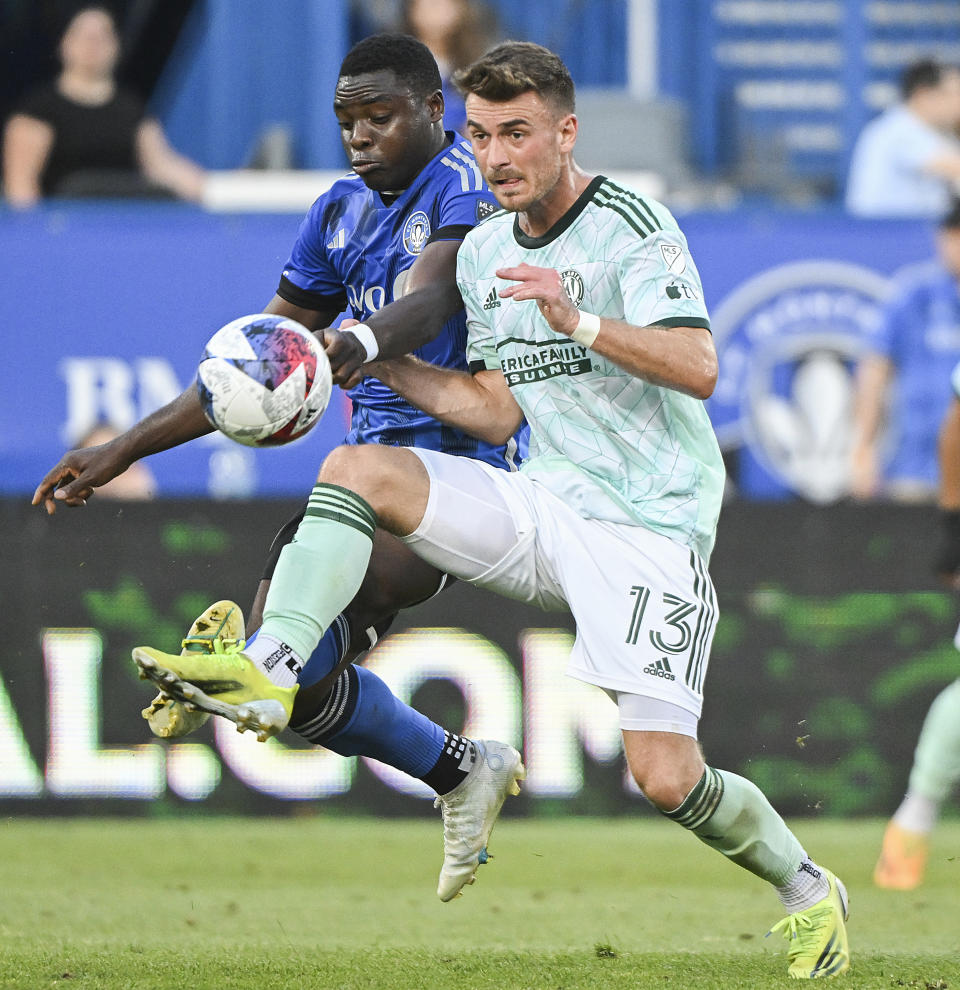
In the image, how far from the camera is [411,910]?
699 centimetres

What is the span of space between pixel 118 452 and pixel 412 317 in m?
1.04

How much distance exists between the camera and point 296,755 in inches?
352

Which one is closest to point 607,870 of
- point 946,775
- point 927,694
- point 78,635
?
point 946,775

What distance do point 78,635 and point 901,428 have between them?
14.9 ft

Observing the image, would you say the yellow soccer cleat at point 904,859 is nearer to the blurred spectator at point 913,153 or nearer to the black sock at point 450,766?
the black sock at point 450,766

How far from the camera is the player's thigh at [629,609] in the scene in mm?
5125

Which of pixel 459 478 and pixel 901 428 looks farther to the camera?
pixel 901 428

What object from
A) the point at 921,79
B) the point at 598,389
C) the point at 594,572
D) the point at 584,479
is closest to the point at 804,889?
the point at 594,572

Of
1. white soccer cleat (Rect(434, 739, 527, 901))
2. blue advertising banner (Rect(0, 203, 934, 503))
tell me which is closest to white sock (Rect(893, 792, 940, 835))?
white soccer cleat (Rect(434, 739, 527, 901))

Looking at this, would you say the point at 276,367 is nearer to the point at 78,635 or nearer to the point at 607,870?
the point at 607,870

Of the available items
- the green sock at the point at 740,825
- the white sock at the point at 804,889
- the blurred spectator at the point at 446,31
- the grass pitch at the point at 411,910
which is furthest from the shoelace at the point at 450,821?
the blurred spectator at the point at 446,31

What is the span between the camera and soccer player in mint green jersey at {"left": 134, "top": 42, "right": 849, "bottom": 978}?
488cm

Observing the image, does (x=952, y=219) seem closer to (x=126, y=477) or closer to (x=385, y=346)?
(x=126, y=477)

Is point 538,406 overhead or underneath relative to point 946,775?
overhead
